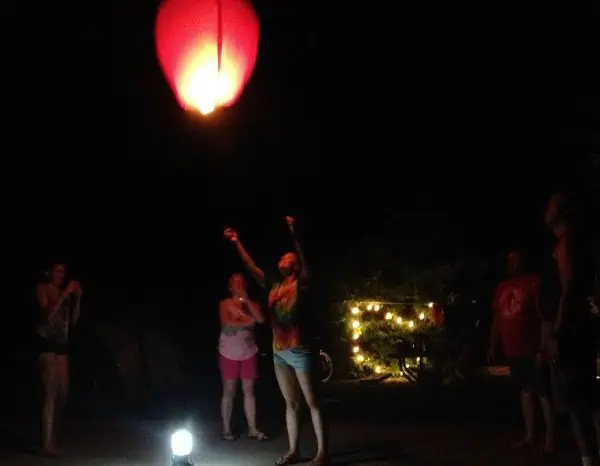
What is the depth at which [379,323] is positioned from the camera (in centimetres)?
1453

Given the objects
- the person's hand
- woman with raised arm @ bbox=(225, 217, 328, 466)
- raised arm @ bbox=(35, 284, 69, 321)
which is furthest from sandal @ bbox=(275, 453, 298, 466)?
raised arm @ bbox=(35, 284, 69, 321)

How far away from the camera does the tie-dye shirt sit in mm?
7340

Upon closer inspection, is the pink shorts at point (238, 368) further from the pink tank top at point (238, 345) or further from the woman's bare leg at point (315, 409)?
the woman's bare leg at point (315, 409)

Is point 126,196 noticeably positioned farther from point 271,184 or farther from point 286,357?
point 286,357

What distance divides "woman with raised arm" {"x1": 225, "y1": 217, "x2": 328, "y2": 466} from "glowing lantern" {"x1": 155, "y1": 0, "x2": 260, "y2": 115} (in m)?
1.44

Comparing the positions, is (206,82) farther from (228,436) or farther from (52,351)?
→ (228,436)

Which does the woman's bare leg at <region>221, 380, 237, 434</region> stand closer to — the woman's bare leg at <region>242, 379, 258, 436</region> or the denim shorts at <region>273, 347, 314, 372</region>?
the woman's bare leg at <region>242, 379, 258, 436</region>

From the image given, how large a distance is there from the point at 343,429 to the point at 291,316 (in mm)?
2728

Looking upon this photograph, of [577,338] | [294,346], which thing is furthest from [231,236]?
[577,338]

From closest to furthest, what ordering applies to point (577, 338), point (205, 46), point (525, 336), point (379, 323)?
point (577, 338) → point (205, 46) → point (525, 336) → point (379, 323)

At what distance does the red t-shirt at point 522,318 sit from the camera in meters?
8.08

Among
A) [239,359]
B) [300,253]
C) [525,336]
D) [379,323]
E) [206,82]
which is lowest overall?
[525,336]

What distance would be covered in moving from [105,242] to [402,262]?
495 cm

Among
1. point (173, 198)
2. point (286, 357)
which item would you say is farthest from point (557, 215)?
point (173, 198)
